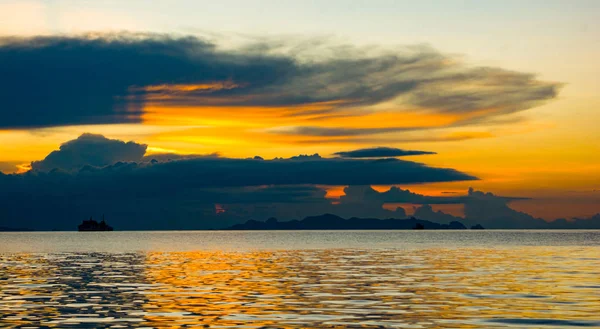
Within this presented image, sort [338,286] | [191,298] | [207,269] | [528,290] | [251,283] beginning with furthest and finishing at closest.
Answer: [207,269] < [251,283] < [338,286] < [528,290] < [191,298]

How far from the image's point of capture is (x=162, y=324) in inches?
1353

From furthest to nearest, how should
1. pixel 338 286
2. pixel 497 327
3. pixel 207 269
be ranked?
pixel 207 269
pixel 338 286
pixel 497 327

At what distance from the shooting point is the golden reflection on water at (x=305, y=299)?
35.3m

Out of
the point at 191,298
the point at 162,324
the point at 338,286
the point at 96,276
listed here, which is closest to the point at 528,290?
the point at 338,286

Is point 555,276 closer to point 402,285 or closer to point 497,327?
point 402,285

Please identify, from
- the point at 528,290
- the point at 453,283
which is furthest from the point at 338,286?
the point at 528,290

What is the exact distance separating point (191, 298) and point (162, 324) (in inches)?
452

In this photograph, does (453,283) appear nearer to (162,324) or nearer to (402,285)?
(402,285)

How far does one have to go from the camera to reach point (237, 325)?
111ft

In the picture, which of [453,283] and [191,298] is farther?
[453,283]

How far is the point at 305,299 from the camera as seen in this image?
147 ft

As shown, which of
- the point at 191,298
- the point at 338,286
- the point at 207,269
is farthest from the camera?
the point at 207,269

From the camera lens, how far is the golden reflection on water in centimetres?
3531

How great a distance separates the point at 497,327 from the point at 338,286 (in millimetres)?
21220
